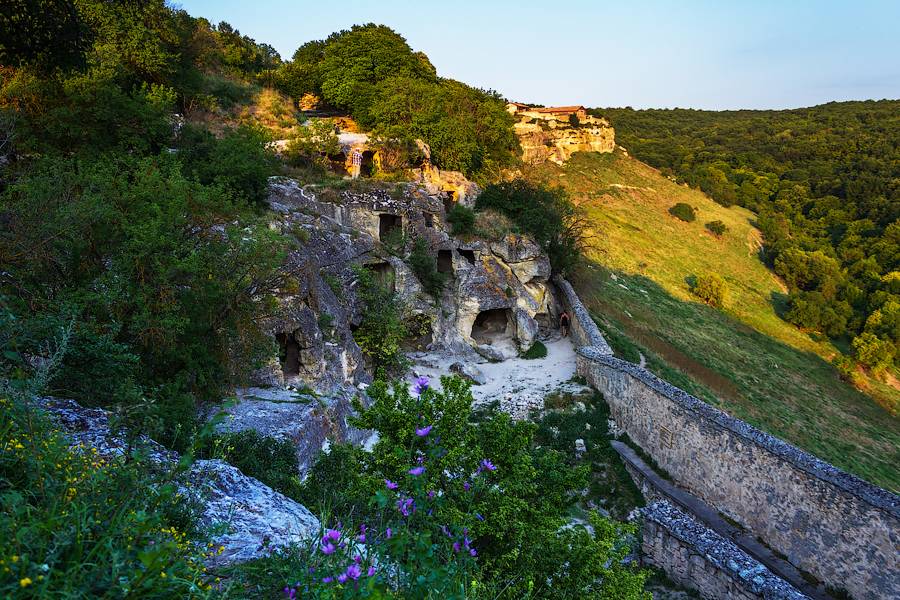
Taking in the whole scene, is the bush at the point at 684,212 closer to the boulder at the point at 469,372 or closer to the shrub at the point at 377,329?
the boulder at the point at 469,372

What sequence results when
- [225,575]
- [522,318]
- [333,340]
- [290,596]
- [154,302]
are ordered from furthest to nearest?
[522,318]
[333,340]
[154,302]
[225,575]
[290,596]

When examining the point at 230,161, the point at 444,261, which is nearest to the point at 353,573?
the point at 230,161

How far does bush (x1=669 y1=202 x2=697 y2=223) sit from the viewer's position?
55875 mm

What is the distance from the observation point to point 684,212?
56219 millimetres

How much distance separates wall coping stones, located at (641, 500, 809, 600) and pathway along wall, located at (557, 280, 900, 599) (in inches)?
84.6

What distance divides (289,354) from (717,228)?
54763mm

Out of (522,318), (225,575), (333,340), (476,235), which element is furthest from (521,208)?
(225,575)

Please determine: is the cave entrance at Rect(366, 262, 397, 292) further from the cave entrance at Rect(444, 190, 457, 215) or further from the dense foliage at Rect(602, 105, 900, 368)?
the dense foliage at Rect(602, 105, 900, 368)

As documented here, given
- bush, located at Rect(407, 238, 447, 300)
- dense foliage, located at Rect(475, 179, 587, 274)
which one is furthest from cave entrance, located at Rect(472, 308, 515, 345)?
dense foliage, located at Rect(475, 179, 587, 274)

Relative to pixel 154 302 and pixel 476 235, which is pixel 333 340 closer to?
pixel 154 302

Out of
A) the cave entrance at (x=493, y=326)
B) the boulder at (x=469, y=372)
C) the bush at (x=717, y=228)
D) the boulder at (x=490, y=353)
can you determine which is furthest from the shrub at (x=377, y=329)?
the bush at (x=717, y=228)

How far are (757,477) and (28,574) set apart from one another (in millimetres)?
13692

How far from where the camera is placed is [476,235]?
77.8 feet

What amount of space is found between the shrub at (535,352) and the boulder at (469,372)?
3.38 metres
